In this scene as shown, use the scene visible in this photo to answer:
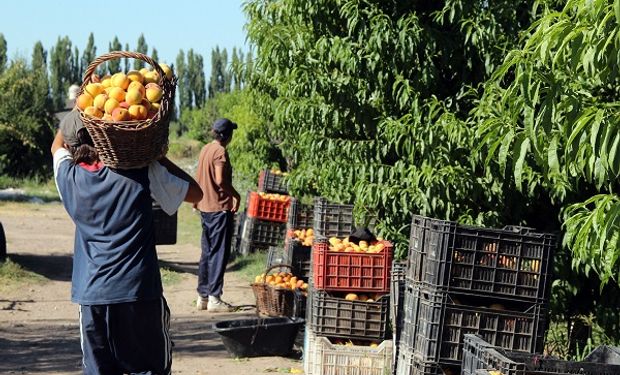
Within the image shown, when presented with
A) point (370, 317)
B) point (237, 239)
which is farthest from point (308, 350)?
point (237, 239)

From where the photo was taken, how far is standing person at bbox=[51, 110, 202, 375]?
5887 millimetres

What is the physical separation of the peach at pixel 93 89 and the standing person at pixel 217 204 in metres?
5.56

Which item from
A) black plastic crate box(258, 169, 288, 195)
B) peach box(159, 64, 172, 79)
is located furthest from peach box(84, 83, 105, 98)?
black plastic crate box(258, 169, 288, 195)

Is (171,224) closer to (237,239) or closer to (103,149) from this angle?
(237,239)

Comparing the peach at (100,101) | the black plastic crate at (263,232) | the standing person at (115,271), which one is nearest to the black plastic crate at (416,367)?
the standing person at (115,271)

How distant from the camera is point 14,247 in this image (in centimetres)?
1773

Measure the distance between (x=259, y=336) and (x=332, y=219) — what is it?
5.43ft

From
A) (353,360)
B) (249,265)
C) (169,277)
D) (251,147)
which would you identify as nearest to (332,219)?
(353,360)

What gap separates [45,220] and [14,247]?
7462 millimetres

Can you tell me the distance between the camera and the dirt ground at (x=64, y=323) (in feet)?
30.0

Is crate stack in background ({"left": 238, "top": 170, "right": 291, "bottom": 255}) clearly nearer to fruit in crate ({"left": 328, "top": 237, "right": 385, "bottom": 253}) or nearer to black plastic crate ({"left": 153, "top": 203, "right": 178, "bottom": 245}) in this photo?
black plastic crate ({"left": 153, "top": 203, "right": 178, "bottom": 245})

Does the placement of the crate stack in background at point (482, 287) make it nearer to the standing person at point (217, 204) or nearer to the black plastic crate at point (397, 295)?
the black plastic crate at point (397, 295)

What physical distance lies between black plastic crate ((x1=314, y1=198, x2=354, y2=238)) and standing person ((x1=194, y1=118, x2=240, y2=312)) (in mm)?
1478

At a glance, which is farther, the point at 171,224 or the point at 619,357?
the point at 171,224
